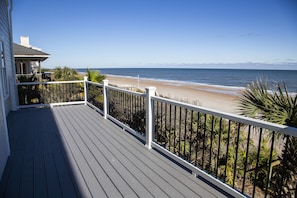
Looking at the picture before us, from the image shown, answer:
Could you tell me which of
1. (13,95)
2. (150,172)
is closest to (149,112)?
(150,172)

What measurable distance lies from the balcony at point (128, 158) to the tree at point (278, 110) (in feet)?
0.37

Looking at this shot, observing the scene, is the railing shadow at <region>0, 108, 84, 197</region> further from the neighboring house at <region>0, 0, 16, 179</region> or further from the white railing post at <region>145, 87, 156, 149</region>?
the white railing post at <region>145, 87, 156, 149</region>

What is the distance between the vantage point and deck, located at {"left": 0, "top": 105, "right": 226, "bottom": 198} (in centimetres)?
215

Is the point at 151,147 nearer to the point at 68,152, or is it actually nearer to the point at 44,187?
the point at 68,152

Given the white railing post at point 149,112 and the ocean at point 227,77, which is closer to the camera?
the white railing post at point 149,112

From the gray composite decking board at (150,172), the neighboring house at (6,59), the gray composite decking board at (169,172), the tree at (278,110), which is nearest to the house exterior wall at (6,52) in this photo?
the neighboring house at (6,59)

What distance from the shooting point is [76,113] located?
19.7 ft

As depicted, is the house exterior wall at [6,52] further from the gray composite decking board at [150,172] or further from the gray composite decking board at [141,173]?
the gray composite decking board at [150,172]

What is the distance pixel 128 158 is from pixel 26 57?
12221mm

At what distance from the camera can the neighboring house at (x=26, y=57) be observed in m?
12.0

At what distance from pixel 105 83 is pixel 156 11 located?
50.8ft

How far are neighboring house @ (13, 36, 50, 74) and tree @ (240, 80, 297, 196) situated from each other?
1246 centimetres

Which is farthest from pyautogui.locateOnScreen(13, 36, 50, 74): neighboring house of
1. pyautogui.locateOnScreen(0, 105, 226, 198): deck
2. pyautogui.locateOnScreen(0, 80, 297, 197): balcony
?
pyautogui.locateOnScreen(0, 105, 226, 198): deck

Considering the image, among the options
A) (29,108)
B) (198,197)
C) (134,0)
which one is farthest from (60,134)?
(134,0)
